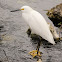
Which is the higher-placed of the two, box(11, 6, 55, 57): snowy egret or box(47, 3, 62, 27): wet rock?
box(11, 6, 55, 57): snowy egret

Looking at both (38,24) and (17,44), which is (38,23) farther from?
(17,44)

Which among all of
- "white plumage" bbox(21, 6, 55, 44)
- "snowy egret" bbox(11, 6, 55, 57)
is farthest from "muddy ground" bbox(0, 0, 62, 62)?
"white plumage" bbox(21, 6, 55, 44)

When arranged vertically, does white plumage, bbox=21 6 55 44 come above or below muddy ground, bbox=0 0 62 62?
above

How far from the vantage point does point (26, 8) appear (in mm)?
7965

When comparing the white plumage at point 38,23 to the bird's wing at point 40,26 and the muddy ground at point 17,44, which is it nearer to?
the bird's wing at point 40,26

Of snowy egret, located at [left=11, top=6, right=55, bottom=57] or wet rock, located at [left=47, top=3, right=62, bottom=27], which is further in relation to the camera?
wet rock, located at [left=47, top=3, right=62, bottom=27]

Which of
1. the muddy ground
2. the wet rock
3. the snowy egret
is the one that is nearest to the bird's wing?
the snowy egret

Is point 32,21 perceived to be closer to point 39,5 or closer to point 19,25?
point 19,25

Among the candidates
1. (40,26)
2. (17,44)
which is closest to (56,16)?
(17,44)

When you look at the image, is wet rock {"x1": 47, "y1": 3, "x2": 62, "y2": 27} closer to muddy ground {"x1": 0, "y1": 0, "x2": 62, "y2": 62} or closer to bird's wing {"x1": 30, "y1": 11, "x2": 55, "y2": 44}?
muddy ground {"x1": 0, "y1": 0, "x2": 62, "y2": 62}

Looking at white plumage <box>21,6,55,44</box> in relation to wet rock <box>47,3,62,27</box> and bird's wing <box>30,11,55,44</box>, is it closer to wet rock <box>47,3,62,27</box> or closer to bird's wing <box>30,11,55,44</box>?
bird's wing <box>30,11,55,44</box>

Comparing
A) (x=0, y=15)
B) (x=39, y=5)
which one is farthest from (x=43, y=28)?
(x=39, y=5)

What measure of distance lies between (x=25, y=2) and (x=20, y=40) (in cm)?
636

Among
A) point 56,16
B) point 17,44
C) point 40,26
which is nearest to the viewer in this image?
point 40,26
